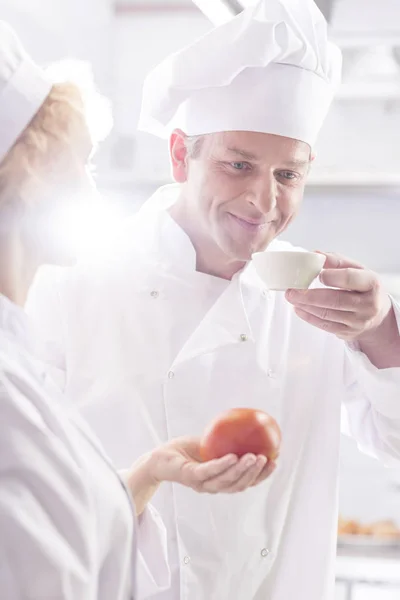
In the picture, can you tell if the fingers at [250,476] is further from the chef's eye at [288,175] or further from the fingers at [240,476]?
the chef's eye at [288,175]

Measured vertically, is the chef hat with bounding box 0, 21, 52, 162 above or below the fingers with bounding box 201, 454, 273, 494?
above

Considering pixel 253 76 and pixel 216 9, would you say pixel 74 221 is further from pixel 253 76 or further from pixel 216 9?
pixel 216 9

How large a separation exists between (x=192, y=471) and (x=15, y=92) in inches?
15.7

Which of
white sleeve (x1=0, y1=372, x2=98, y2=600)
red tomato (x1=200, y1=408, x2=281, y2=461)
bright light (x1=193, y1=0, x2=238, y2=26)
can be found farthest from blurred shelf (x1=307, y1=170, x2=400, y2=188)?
white sleeve (x1=0, y1=372, x2=98, y2=600)

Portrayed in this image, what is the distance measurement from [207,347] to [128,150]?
106 cm

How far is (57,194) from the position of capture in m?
0.71

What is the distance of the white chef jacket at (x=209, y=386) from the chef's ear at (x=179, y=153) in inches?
2.6

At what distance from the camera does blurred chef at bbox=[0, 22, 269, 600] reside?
57cm

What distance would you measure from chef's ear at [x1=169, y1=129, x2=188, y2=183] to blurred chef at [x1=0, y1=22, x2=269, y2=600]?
1.11 feet

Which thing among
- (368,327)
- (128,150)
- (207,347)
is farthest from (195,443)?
(128,150)

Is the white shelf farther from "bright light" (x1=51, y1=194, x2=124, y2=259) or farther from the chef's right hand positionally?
the chef's right hand

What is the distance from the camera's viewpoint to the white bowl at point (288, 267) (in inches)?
33.1

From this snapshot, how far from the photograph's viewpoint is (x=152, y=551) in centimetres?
79

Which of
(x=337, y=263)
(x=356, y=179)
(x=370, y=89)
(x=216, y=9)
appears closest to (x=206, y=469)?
(x=337, y=263)
